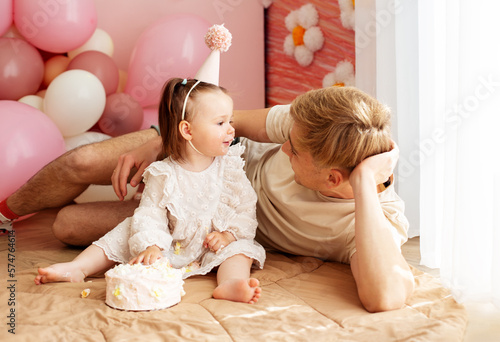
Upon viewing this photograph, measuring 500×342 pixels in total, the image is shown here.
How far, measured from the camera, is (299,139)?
1.53 meters

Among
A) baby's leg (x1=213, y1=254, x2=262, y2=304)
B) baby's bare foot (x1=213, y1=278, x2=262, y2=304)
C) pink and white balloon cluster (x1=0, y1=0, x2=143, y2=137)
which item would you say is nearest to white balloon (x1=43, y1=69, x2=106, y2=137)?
pink and white balloon cluster (x1=0, y1=0, x2=143, y2=137)

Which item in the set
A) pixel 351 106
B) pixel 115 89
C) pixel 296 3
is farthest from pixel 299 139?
pixel 296 3

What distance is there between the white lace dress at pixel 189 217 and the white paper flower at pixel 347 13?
1486 mm

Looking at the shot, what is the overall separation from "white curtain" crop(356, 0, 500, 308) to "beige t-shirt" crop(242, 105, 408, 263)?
0.62 ft

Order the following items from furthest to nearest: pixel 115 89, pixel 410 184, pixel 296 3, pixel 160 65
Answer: pixel 296 3 → pixel 115 89 → pixel 160 65 → pixel 410 184

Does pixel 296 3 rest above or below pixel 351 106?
above

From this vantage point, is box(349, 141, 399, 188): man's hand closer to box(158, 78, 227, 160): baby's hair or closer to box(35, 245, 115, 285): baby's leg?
box(158, 78, 227, 160): baby's hair

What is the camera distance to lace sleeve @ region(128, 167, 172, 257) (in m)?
1.57

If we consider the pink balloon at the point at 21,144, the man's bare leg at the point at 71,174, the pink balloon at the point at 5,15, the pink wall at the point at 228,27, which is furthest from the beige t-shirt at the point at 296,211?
the pink wall at the point at 228,27

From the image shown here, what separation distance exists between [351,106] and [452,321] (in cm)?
59

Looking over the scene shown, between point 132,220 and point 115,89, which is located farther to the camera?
point 115,89

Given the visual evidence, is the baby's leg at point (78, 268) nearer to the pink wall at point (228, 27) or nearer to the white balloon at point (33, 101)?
the white balloon at point (33, 101)

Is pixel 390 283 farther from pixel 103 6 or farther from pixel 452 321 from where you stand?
pixel 103 6

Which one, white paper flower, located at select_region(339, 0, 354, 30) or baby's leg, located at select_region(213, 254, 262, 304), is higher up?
white paper flower, located at select_region(339, 0, 354, 30)
